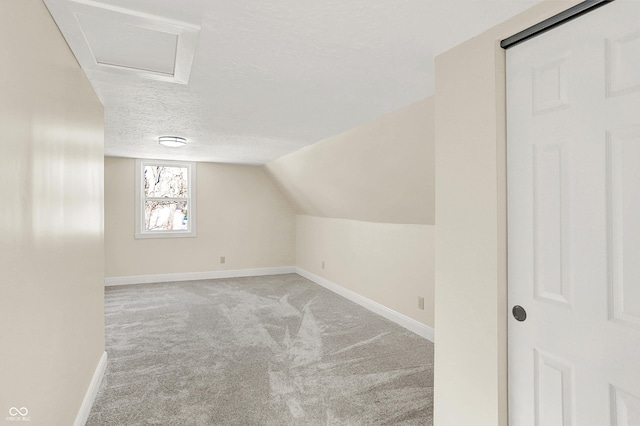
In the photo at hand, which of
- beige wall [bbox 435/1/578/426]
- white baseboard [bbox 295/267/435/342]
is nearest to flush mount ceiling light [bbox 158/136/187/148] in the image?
white baseboard [bbox 295/267/435/342]

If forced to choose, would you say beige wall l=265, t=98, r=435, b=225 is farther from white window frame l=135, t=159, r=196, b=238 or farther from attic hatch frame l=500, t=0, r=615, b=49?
white window frame l=135, t=159, r=196, b=238

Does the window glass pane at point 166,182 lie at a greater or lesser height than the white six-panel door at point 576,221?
greater

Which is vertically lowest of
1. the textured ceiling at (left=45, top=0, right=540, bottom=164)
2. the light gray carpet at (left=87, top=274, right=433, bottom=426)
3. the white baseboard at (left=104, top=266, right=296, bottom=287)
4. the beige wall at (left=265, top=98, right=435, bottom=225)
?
the light gray carpet at (left=87, top=274, right=433, bottom=426)

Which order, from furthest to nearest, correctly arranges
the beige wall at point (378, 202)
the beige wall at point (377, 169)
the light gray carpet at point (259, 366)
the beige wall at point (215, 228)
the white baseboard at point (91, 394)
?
the beige wall at point (215, 228) < the beige wall at point (378, 202) < the beige wall at point (377, 169) < the light gray carpet at point (259, 366) < the white baseboard at point (91, 394)

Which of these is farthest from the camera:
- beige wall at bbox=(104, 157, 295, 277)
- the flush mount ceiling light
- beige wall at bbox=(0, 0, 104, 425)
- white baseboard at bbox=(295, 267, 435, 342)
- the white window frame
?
the white window frame

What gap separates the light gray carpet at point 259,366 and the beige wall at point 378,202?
45 centimetres

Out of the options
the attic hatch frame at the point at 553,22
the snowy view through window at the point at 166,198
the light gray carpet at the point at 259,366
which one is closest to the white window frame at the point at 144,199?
the snowy view through window at the point at 166,198

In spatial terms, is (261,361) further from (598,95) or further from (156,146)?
(156,146)

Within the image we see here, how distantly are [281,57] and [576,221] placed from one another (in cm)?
156

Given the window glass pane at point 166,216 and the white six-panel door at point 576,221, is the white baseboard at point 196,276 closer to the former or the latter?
the window glass pane at point 166,216

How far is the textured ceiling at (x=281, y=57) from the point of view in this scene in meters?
1.39

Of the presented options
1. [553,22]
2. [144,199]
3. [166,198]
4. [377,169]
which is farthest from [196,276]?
[553,22]

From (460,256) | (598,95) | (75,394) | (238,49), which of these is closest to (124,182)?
(75,394)

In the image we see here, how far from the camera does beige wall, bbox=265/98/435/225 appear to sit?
288cm
